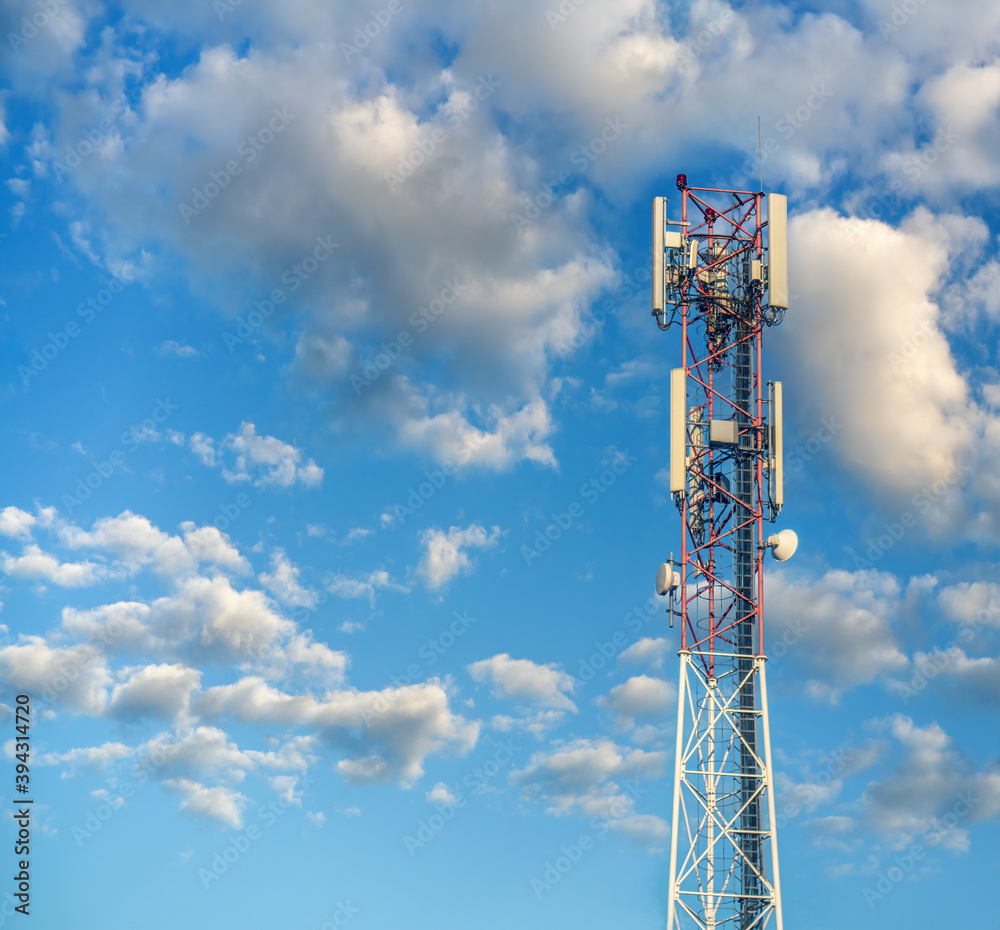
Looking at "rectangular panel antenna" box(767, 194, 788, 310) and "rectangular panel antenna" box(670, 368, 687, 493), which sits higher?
"rectangular panel antenna" box(767, 194, 788, 310)

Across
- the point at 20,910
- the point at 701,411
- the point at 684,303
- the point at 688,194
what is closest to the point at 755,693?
the point at 701,411

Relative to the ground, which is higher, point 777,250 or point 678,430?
point 777,250

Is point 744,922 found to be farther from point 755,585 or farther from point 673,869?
point 755,585

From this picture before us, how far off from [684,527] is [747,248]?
20877 millimetres

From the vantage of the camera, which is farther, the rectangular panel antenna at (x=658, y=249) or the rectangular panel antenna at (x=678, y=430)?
the rectangular panel antenna at (x=658, y=249)

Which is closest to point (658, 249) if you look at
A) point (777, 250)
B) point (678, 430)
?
point (777, 250)

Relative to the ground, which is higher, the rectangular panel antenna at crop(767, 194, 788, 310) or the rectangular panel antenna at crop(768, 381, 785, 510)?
the rectangular panel antenna at crop(767, 194, 788, 310)

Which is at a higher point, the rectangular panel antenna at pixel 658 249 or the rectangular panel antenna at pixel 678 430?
the rectangular panel antenna at pixel 658 249

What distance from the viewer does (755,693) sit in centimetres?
8188

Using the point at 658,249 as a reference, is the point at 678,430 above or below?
below

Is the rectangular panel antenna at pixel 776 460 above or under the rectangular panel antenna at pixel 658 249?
under

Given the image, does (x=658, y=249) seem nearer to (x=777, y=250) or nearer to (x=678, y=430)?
(x=777, y=250)

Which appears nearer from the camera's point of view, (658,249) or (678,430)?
(678,430)

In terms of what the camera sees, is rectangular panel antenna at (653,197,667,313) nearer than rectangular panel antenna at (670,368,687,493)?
No
